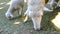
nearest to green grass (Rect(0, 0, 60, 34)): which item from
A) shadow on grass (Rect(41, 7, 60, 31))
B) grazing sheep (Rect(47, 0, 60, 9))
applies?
shadow on grass (Rect(41, 7, 60, 31))

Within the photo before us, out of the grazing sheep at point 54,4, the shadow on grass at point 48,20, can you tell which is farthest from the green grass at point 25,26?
the grazing sheep at point 54,4

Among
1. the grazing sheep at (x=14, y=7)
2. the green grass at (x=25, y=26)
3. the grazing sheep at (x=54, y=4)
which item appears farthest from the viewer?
the grazing sheep at (x=54, y=4)

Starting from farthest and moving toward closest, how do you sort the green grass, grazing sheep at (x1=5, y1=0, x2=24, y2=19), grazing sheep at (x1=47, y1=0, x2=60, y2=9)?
grazing sheep at (x1=47, y1=0, x2=60, y2=9), grazing sheep at (x1=5, y1=0, x2=24, y2=19), the green grass

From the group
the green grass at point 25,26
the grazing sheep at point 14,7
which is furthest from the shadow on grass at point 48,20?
the grazing sheep at point 14,7

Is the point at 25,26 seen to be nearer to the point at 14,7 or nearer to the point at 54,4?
the point at 14,7

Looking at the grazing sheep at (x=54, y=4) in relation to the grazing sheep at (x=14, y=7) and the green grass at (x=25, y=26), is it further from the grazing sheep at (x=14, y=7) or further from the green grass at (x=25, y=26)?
the grazing sheep at (x=14, y=7)

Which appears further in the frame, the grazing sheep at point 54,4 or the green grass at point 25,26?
the grazing sheep at point 54,4

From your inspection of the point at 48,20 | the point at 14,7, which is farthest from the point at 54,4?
the point at 14,7

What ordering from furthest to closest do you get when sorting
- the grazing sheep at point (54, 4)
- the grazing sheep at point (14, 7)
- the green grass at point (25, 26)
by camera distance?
1. the grazing sheep at point (54, 4)
2. the grazing sheep at point (14, 7)
3. the green grass at point (25, 26)

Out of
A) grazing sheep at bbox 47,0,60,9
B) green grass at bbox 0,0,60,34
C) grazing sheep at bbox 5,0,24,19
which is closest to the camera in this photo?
green grass at bbox 0,0,60,34

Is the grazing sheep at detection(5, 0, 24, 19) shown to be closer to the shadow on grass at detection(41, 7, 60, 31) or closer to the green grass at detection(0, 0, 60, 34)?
the green grass at detection(0, 0, 60, 34)

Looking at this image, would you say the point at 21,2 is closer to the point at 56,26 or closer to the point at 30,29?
the point at 30,29

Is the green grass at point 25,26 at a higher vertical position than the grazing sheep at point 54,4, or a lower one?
lower

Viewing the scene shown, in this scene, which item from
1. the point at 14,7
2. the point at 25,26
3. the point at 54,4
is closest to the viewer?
the point at 25,26
